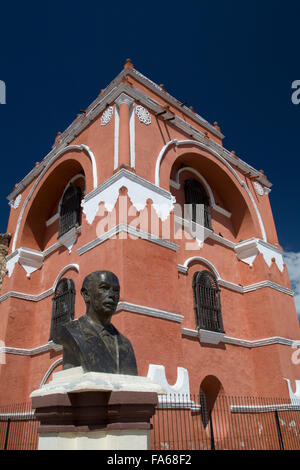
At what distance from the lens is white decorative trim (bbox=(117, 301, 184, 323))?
669 cm

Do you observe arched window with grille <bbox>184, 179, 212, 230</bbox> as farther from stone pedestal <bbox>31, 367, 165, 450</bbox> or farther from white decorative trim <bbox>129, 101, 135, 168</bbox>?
stone pedestal <bbox>31, 367, 165, 450</bbox>

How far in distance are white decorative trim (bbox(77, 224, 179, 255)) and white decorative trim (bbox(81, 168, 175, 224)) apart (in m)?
0.60

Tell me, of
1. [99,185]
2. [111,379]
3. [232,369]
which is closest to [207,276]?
[232,369]

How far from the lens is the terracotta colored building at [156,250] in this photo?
755cm

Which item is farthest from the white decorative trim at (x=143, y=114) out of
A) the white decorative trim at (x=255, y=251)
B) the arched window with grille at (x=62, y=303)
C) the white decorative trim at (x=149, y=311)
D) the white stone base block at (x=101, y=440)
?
the white stone base block at (x=101, y=440)

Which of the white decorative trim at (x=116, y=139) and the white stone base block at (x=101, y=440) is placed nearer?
the white stone base block at (x=101, y=440)

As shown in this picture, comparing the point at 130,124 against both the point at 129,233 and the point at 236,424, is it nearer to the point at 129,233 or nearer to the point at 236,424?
the point at 129,233

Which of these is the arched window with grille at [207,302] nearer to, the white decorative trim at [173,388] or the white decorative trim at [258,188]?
the white decorative trim at [173,388]

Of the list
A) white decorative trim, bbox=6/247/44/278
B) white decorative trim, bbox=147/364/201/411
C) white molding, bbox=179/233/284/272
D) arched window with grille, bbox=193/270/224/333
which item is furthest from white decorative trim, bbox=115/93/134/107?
white decorative trim, bbox=147/364/201/411

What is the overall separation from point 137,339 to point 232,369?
3909 mm

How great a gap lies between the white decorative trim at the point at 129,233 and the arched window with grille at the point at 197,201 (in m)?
2.72

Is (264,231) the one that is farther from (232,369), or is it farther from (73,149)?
(73,149)

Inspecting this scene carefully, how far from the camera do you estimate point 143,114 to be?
941 centimetres
